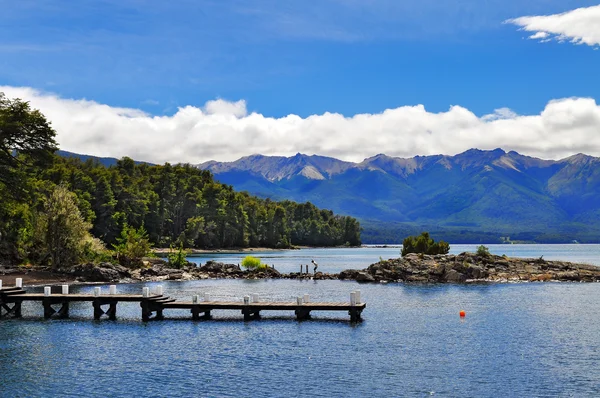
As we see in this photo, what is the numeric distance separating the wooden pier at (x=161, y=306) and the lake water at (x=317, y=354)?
129 cm

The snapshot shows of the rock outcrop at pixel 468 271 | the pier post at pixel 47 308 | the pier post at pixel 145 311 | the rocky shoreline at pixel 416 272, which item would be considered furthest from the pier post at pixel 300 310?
the rock outcrop at pixel 468 271

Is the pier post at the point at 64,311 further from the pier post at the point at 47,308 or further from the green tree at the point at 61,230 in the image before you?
the green tree at the point at 61,230

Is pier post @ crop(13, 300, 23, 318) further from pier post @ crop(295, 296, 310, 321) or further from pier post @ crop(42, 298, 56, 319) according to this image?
pier post @ crop(295, 296, 310, 321)

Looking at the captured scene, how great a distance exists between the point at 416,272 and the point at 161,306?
192 feet

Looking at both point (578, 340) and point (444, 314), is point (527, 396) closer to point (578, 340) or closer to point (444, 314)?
point (578, 340)

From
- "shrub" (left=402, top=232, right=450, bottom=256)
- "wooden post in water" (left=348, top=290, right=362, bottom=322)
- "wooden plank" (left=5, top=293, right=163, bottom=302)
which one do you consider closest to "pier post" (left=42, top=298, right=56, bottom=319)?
"wooden plank" (left=5, top=293, right=163, bottom=302)

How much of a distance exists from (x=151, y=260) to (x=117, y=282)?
29.4 meters

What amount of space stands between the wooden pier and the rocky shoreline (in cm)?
2971

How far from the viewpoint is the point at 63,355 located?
138 ft

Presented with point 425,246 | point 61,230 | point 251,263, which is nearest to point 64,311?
point 61,230

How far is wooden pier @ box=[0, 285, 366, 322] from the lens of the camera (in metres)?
58.5

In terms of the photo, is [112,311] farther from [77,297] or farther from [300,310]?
[300,310]

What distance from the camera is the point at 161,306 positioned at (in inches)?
2355

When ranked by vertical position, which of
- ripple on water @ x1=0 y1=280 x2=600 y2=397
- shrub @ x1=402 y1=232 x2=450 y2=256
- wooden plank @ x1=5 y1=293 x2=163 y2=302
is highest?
shrub @ x1=402 y1=232 x2=450 y2=256
